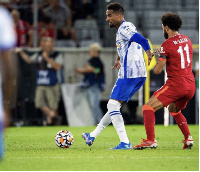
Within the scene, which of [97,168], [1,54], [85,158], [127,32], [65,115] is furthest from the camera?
[65,115]

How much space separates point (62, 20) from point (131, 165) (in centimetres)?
1218

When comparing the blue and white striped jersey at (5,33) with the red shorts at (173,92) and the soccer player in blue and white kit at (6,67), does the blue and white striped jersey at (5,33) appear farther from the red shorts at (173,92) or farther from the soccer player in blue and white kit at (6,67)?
the red shorts at (173,92)

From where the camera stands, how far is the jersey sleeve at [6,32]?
4.27m

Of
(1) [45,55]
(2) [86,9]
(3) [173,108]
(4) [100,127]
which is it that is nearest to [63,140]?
(4) [100,127]

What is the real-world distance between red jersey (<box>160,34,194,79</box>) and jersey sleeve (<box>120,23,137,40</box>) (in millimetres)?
548

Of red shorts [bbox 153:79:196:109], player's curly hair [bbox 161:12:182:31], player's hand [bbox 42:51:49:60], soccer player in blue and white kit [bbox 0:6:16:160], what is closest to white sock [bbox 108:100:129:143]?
red shorts [bbox 153:79:196:109]

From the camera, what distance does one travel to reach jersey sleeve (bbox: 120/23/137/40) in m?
9.11

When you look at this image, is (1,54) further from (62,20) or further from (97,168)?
(62,20)

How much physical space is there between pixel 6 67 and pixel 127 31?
5.11m

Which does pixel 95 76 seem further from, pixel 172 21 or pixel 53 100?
pixel 172 21

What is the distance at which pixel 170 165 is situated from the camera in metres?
7.11

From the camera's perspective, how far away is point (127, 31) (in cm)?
915

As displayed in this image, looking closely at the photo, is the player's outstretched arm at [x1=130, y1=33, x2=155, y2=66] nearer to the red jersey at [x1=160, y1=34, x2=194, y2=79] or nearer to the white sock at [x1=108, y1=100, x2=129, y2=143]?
the red jersey at [x1=160, y1=34, x2=194, y2=79]

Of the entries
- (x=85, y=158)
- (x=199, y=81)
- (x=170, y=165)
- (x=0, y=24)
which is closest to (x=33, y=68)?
(x=199, y=81)
